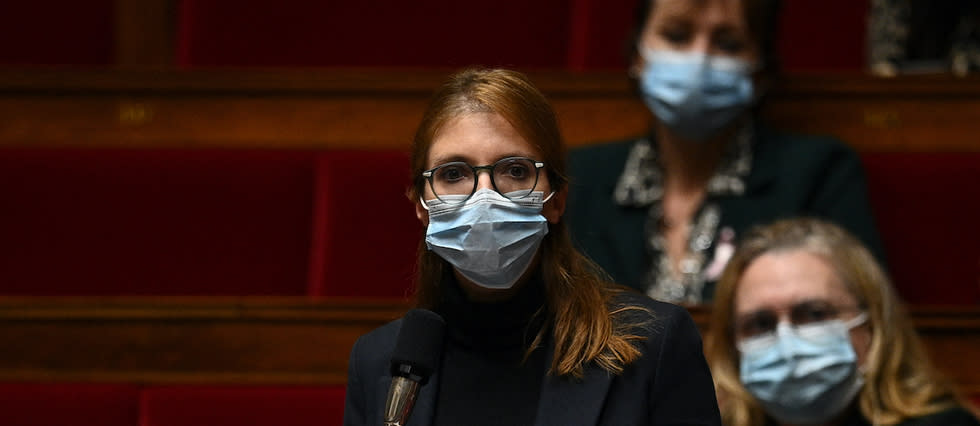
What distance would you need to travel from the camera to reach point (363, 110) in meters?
1.03

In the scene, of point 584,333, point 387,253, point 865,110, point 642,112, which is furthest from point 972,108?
point 584,333

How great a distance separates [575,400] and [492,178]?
0.28ft

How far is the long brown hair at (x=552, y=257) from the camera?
506mm

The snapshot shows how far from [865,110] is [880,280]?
254mm

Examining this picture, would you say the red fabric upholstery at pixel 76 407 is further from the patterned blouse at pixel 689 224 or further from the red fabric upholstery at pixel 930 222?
the red fabric upholstery at pixel 930 222

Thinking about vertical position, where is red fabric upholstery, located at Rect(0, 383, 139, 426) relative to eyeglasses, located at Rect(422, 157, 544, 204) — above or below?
below

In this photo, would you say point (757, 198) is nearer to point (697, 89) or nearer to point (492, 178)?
point (697, 89)

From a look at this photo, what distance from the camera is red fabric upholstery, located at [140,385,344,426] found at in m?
0.75

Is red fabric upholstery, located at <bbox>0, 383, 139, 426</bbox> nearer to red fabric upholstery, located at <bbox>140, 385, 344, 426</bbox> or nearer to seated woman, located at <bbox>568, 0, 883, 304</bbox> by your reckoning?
red fabric upholstery, located at <bbox>140, 385, 344, 426</bbox>

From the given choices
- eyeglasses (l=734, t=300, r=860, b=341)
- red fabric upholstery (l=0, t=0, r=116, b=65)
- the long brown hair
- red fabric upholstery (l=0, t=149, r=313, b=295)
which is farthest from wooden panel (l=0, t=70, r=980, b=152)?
the long brown hair

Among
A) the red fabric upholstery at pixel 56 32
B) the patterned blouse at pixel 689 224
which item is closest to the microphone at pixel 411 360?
the patterned blouse at pixel 689 224

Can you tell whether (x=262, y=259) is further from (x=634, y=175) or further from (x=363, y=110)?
(x=634, y=175)

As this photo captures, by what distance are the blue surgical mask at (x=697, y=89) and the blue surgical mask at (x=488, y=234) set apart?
1.36ft

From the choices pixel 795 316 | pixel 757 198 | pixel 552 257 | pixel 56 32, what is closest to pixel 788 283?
pixel 795 316
